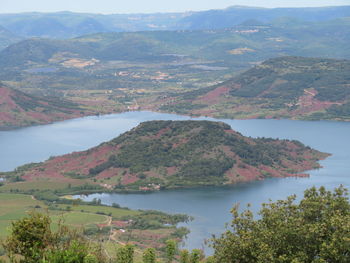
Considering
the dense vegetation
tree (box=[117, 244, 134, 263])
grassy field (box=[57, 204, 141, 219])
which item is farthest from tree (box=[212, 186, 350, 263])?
grassy field (box=[57, 204, 141, 219])

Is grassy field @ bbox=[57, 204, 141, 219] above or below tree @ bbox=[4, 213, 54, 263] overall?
below

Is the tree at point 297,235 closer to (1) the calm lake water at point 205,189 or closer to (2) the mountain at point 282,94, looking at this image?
(1) the calm lake water at point 205,189

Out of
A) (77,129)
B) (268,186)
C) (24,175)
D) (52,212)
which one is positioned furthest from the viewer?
(77,129)

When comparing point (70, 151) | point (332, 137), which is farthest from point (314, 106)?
point (70, 151)

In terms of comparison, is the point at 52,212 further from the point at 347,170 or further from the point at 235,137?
the point at 347,170

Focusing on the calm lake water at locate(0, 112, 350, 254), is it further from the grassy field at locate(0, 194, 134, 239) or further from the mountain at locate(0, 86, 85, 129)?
the mountain at locate(0, 86, 85, 129)

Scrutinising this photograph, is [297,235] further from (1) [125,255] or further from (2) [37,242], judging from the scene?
(2) [37,242]
